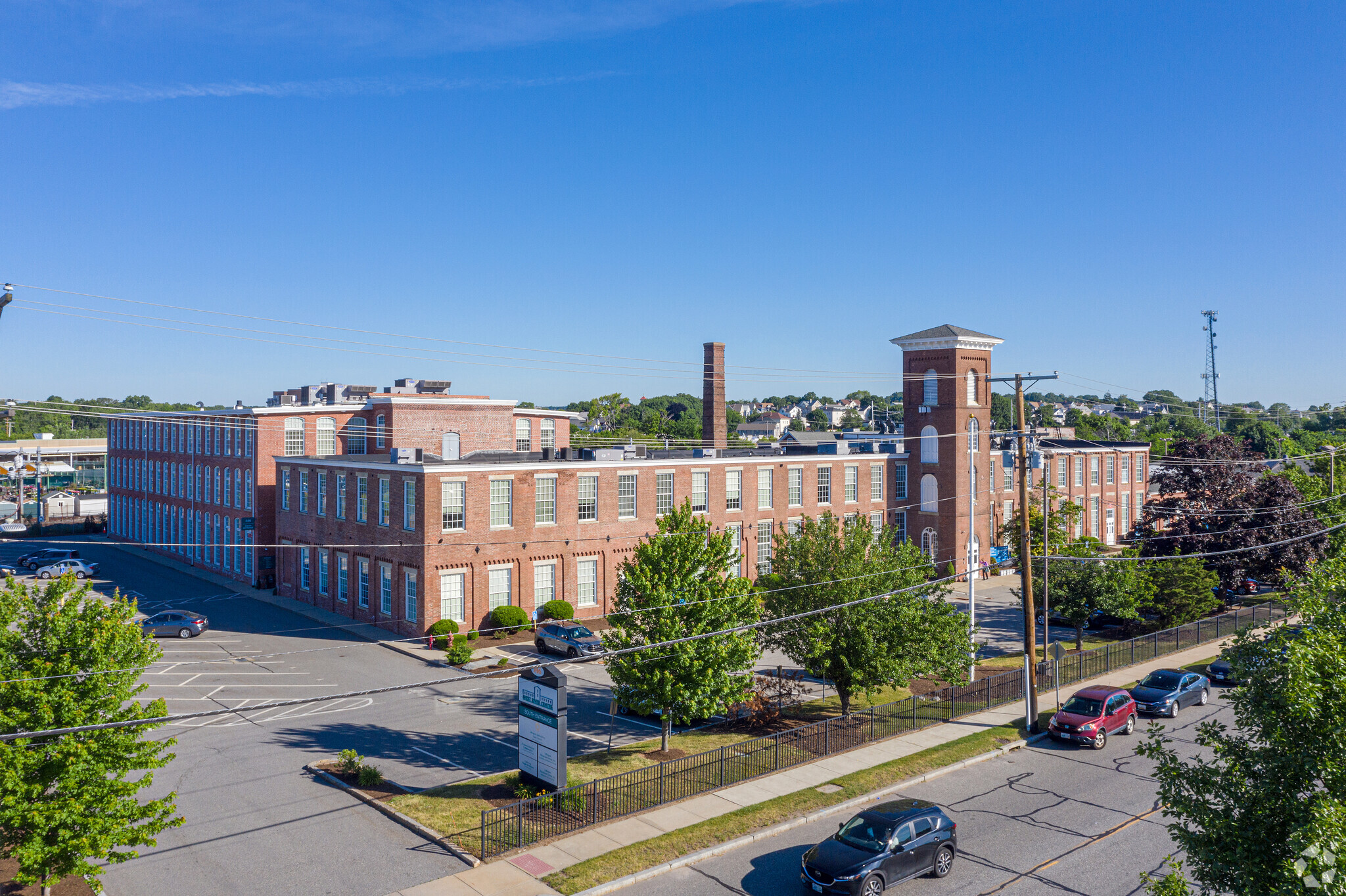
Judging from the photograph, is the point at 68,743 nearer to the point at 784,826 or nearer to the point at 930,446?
the point at 784,826

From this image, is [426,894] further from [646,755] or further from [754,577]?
[754,577]

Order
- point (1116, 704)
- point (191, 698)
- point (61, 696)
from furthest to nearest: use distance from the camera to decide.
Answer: point (191, 698)
point (1116, 704)
point (61, 696)

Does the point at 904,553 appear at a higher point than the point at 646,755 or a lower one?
higher

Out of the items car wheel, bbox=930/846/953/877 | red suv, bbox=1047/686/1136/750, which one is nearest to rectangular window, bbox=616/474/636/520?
red suv, bbox=1047/686/1136/750

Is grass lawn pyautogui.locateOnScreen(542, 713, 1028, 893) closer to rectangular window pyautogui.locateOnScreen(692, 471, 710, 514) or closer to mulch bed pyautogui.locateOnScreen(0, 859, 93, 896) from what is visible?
mulch bed pyautogui.locateOnScreen(0, 859, 93, 896)

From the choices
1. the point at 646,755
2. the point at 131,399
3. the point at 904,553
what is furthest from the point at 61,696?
the point at 131,399
